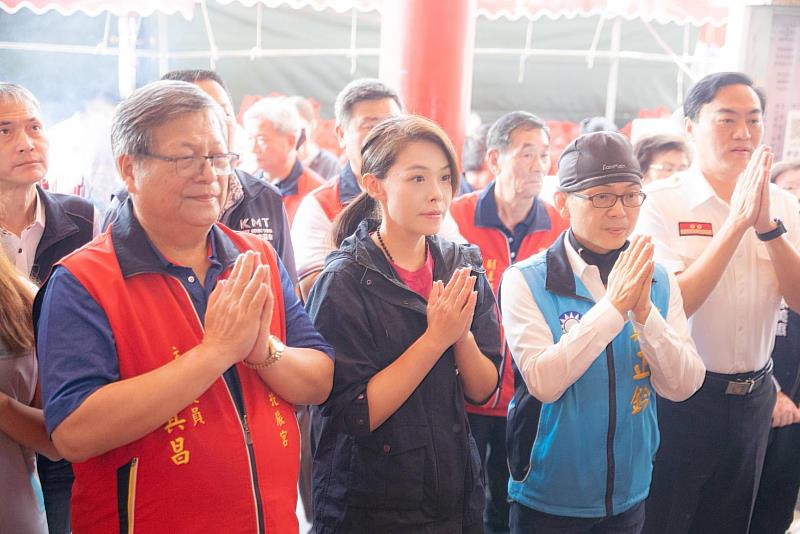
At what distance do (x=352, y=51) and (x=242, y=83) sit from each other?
98cm

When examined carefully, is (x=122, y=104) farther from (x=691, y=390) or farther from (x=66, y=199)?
(x=691, y=390)

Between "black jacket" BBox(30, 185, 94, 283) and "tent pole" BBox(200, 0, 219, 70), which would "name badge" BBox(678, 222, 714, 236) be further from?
"tent pole" BBox(200, 0, 219, 70)

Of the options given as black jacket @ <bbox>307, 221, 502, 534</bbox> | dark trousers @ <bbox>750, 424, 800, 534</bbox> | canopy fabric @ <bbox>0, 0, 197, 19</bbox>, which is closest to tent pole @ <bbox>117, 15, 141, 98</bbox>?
canopy fabric @ <bbox>0, 0, 197, 19</bbox>

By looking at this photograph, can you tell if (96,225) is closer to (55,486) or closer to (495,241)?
(55,486)

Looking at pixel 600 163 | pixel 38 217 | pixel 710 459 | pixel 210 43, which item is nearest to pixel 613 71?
pixel 210 43

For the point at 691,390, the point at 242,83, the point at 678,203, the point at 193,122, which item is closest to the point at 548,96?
the point at 242,83

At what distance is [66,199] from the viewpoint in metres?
2.61

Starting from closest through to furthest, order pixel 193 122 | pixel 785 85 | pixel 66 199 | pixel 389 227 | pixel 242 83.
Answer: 1. pixel 193 122
2. pixel 389 227
3. pixel 66 199
4. pixel 785 85
5. pixel 242 83

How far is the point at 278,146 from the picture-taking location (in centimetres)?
432

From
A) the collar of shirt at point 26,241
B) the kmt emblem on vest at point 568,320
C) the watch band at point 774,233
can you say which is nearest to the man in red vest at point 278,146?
the collar of shirt at point 26,241

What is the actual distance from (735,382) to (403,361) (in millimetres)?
1395

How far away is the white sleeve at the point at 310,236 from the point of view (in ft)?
9.23

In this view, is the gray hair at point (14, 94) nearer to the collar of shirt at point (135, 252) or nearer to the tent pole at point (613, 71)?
the collar of shirt at point (135, 252)

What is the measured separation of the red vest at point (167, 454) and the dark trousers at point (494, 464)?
1.50 m
